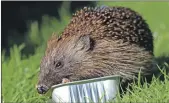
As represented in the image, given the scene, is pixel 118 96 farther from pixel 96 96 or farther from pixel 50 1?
pixel 50 1

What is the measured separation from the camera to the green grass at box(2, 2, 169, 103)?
209 inches

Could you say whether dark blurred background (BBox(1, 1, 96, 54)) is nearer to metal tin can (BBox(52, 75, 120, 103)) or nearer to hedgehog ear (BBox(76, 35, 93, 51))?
hedgehog ear (BBox(76, 35, 93, 51))

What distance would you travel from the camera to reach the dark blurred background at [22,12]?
410 inches

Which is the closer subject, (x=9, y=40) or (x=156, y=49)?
(x=156, y=49)

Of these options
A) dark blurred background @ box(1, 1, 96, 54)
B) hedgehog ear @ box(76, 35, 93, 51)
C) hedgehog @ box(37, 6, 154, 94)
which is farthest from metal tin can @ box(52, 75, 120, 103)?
dark blurred background @ box(1, 1, 96, 54)

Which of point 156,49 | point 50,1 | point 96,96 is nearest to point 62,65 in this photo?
point 96,96

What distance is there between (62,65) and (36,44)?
344 cm

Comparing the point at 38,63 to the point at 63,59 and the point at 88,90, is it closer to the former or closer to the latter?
the point at 63,59

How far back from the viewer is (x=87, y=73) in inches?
237

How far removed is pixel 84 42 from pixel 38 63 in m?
1.58

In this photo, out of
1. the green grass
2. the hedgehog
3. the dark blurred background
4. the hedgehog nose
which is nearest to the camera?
the green grass

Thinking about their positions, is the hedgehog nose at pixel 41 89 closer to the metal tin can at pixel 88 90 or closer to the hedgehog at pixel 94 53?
the hedgehog at pixel 94 53

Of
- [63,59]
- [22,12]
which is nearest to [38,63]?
[63,59]

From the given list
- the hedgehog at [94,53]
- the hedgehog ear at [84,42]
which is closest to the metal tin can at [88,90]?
the hedgehog at [94,53]
